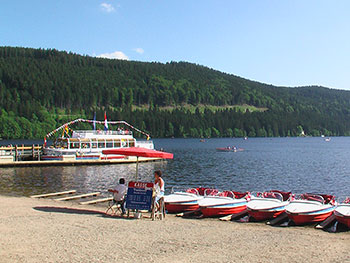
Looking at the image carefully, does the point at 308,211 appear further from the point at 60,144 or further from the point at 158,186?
the point at 60,144

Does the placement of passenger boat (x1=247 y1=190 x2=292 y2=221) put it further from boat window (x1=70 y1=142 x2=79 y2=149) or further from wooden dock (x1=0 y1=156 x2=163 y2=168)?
boat window (x1=70 y1=142 x2=79 y2=149)

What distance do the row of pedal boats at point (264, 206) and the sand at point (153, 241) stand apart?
0.96 m

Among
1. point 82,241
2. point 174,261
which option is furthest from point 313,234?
point 82,241

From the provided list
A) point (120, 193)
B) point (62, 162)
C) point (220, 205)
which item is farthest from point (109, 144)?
point (220, 205)

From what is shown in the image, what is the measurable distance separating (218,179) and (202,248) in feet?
117

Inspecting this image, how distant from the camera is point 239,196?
74.5ft

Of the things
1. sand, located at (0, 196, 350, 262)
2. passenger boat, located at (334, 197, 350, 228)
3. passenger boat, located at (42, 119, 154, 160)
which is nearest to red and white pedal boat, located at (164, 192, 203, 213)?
sand, located at (0, 196, 350, 262)

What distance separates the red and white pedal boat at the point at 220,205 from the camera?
64.4 feet

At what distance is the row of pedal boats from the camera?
18.3 metres

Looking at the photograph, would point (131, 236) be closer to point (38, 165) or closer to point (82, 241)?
point (82, 241)

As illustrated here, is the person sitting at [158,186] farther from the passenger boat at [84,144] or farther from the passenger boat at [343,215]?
the passenger boat at [84,144]

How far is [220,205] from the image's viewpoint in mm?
19781

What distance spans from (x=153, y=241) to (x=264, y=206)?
8.35 metres

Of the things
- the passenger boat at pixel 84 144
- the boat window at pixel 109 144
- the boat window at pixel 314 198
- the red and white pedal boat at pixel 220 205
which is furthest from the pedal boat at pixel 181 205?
the boat window at pixel 109 144
